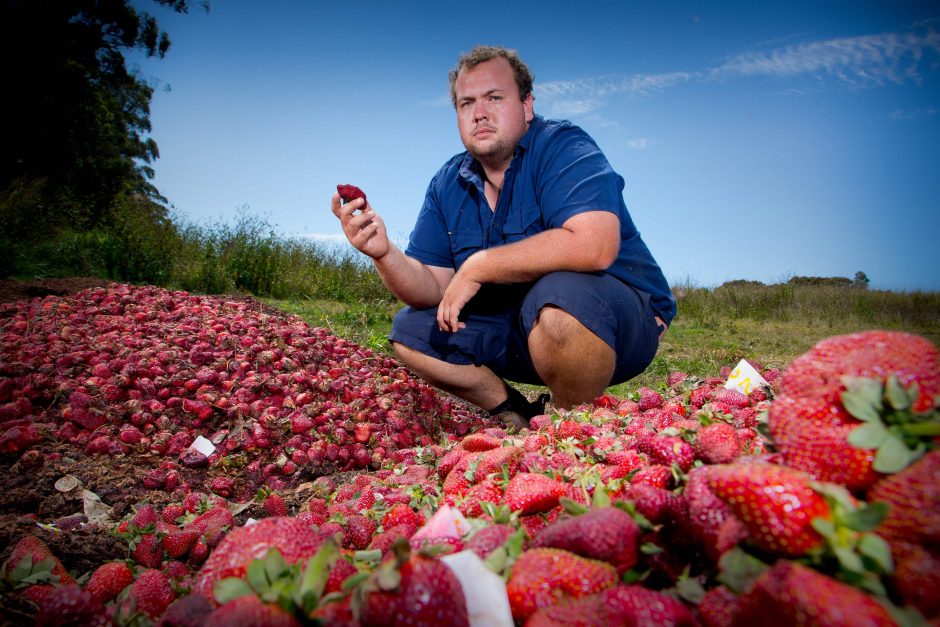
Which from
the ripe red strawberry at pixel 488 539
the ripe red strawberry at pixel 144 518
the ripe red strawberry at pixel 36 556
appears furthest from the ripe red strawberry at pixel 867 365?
the ripe red strawberry at pixel 144 518

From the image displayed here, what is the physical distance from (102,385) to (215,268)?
234 inches

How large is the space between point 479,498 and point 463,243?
2.42 meters

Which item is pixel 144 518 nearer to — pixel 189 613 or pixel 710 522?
pixel 189 613

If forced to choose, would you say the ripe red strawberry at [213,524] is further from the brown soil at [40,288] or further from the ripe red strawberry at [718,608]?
the brown soil at [40,288]

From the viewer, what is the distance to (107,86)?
1791 centimetres

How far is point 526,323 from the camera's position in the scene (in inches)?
121

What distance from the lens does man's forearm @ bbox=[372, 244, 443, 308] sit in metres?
3.30

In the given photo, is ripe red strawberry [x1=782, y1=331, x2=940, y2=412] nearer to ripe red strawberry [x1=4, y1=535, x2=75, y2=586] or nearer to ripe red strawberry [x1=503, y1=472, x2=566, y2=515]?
ripe red strawberry [x1=503, y1=472, x2=566, y2=515]

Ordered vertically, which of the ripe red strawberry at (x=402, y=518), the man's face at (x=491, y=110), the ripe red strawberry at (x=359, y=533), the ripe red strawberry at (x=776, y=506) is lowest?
the ripe red strawberry at (x=359, y=533)

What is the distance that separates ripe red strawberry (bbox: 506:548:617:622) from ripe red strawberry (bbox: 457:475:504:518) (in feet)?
1.34

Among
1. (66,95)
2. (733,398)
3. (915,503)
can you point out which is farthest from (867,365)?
(66,95)

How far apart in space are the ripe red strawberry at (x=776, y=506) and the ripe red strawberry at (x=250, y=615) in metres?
0.66

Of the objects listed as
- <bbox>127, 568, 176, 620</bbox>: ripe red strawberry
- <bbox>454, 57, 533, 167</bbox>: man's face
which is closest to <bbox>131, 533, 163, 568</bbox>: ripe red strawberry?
<bbox>127, 568, 176, 620</bbox>: ripe red strawberry

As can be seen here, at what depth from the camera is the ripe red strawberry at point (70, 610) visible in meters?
1.02
